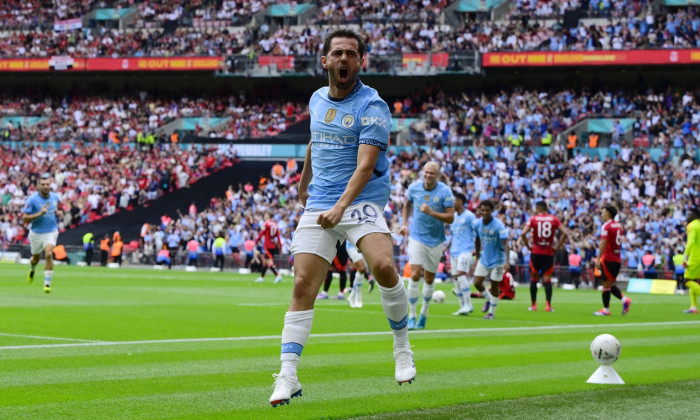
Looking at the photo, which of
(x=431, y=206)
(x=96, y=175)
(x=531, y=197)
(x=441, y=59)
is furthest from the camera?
(x=96, y=175)

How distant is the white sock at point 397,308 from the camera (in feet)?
26.3

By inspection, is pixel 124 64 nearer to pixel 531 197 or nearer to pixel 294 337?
pixel 531 197

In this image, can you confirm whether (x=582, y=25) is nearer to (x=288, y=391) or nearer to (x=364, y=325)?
(x=364, y=325)

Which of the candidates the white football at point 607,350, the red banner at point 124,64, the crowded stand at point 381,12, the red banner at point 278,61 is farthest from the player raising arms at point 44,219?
the crowded stand at point 381,12

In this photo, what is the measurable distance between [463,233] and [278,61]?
36.4m

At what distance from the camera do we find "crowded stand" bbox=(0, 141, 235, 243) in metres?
50.0

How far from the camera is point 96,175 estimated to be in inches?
2068

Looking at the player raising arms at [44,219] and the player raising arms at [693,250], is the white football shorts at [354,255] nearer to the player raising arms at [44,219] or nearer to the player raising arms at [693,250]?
the player raising arms at [44,219]

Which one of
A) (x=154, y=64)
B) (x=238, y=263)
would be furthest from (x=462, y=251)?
(x=154, y=64)

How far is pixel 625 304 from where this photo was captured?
21797mm

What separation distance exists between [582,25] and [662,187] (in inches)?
547

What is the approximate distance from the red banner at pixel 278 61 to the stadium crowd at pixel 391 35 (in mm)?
933

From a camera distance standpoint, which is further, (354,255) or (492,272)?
(354,255)

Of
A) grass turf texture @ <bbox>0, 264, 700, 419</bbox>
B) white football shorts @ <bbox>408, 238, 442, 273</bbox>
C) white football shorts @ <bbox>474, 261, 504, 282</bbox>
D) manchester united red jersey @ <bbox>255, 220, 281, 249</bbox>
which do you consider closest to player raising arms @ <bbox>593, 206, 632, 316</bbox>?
grass turf texture @ <bbox>0, 264, 700, 419</bbox>
